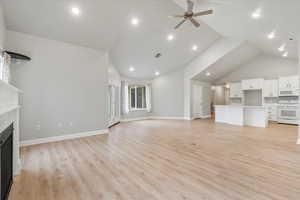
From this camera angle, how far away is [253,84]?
8094 mm

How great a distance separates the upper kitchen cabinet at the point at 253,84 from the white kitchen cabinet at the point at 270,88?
190 millimetres

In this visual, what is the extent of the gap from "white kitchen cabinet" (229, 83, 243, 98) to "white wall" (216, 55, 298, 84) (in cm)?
45

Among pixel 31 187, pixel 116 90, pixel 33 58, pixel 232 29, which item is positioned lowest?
pixel 31 187

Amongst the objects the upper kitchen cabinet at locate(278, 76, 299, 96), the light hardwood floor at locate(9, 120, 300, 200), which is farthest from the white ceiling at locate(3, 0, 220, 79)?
the upper kitchen cabinet at locate(278, 76, 299, 96)

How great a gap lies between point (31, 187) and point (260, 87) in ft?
31.7

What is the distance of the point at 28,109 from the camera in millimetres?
3943

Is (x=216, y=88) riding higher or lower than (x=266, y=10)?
A: lower

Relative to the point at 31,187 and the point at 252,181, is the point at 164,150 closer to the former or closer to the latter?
the point at 252,181

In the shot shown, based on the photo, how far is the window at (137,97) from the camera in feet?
29.5

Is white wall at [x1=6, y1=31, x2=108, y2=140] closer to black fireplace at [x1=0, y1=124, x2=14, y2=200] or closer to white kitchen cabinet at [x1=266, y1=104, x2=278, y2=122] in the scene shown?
black fireplace at [x1=0, y1=124, x2=14, y2=200]

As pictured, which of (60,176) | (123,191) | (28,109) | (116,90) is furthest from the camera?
(116,90)

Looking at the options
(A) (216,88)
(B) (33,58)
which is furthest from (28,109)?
(A) (216,88)

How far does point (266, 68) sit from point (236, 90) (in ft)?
5.99

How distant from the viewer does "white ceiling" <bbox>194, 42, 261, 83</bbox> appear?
6938 mm
